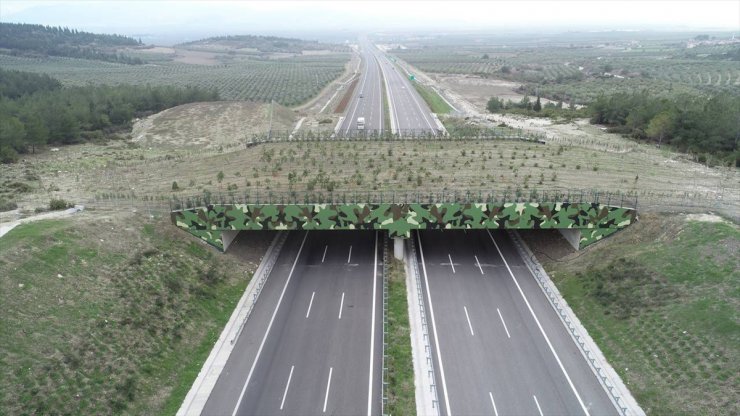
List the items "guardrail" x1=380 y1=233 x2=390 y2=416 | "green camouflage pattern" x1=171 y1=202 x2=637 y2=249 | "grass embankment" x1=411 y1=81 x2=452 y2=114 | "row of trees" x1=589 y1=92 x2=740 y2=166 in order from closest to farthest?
"guardrail" x1=380 y1=233 x2=390 y2=416 → "green camouflage pattern" x1=171 y1=202 x2=637 y2=249 → "row of trees" x1=589 y1=92 x2=740 y2=166 → "grass embankment" x1=411 y1=81 x2=452 y2=114

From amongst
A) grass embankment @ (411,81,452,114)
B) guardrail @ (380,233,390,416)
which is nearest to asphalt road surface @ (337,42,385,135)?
grass embankment @ (411,81,452,114)

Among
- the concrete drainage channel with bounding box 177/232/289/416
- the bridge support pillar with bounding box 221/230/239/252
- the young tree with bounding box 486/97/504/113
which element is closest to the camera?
the concrete drainage channel with bounding box 177/232/289/416

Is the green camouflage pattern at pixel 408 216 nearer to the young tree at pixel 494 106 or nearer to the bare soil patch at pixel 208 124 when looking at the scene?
the bare soil patch at pixel 208 124

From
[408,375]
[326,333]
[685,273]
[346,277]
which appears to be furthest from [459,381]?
[685,273]

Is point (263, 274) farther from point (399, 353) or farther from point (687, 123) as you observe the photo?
point (687, 123)

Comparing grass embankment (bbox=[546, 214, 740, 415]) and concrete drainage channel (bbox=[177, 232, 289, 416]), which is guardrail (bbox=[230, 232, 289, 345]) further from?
grass embankment (bbox=[546, 214, 740, 415])

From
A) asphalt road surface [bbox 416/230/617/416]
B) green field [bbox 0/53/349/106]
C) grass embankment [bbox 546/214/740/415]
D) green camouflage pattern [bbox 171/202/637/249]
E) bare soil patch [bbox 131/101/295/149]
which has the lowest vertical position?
asphalt road surface [bbox 416/230/617/416]

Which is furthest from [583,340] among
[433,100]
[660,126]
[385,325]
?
[433,100]

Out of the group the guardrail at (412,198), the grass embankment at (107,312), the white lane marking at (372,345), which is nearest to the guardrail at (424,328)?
the white lane marking at (372,345)
